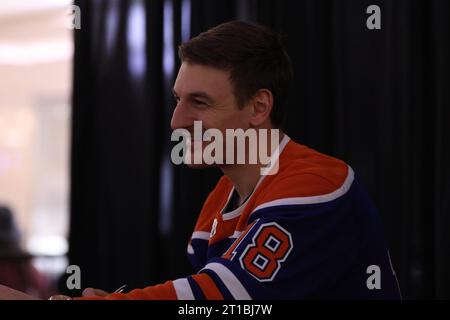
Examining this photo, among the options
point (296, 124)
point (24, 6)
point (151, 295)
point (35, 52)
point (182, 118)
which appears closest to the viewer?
point (151, 295)

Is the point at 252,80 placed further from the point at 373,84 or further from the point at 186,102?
the point at 373,84

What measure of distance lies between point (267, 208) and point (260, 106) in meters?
0.25

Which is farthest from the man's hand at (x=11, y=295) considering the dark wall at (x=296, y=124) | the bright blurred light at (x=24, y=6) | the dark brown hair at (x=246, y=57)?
the bright blurred light at (x=24, y=6)

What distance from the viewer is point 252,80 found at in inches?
42.3

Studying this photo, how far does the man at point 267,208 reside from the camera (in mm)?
842

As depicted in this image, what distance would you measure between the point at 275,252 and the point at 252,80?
35 centimetres

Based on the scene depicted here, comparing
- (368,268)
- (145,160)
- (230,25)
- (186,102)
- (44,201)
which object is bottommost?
(44,201)

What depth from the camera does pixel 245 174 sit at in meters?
1.10

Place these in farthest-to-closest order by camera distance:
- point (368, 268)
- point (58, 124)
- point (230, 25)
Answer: point (58, 124)
point (230, 25)
point (368, 268)

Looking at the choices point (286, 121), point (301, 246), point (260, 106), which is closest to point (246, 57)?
point (260, 106)

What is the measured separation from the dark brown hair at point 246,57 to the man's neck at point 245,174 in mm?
96

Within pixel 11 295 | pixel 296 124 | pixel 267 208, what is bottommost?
pixel 11 295

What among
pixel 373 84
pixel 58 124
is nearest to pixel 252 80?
pixel 373 84

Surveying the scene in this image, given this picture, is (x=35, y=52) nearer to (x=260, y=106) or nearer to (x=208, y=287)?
(x=260, y=106)
